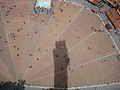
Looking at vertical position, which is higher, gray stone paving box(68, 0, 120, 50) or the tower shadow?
gray stone paving box(68, 0, 120, 50)

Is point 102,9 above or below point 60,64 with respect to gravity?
above

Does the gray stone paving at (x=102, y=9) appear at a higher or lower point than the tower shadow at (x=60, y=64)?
higher

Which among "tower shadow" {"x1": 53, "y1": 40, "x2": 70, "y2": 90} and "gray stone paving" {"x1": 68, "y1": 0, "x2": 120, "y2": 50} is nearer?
"tower shadow" {"x1": 53, "y1": 40, "x2": 70, "y2": 90}

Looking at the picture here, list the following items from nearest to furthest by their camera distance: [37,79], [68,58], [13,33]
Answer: [37,79]
[68,58]
[13,33]

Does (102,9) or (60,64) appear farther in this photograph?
(102,9)

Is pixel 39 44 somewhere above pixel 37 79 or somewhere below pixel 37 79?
above

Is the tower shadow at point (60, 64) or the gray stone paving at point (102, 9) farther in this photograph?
the gray stone paving at point (102, 9)

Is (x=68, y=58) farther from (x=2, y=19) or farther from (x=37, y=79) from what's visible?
(x=2, y=19)

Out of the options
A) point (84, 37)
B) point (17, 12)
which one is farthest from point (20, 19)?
point (84, 37)
